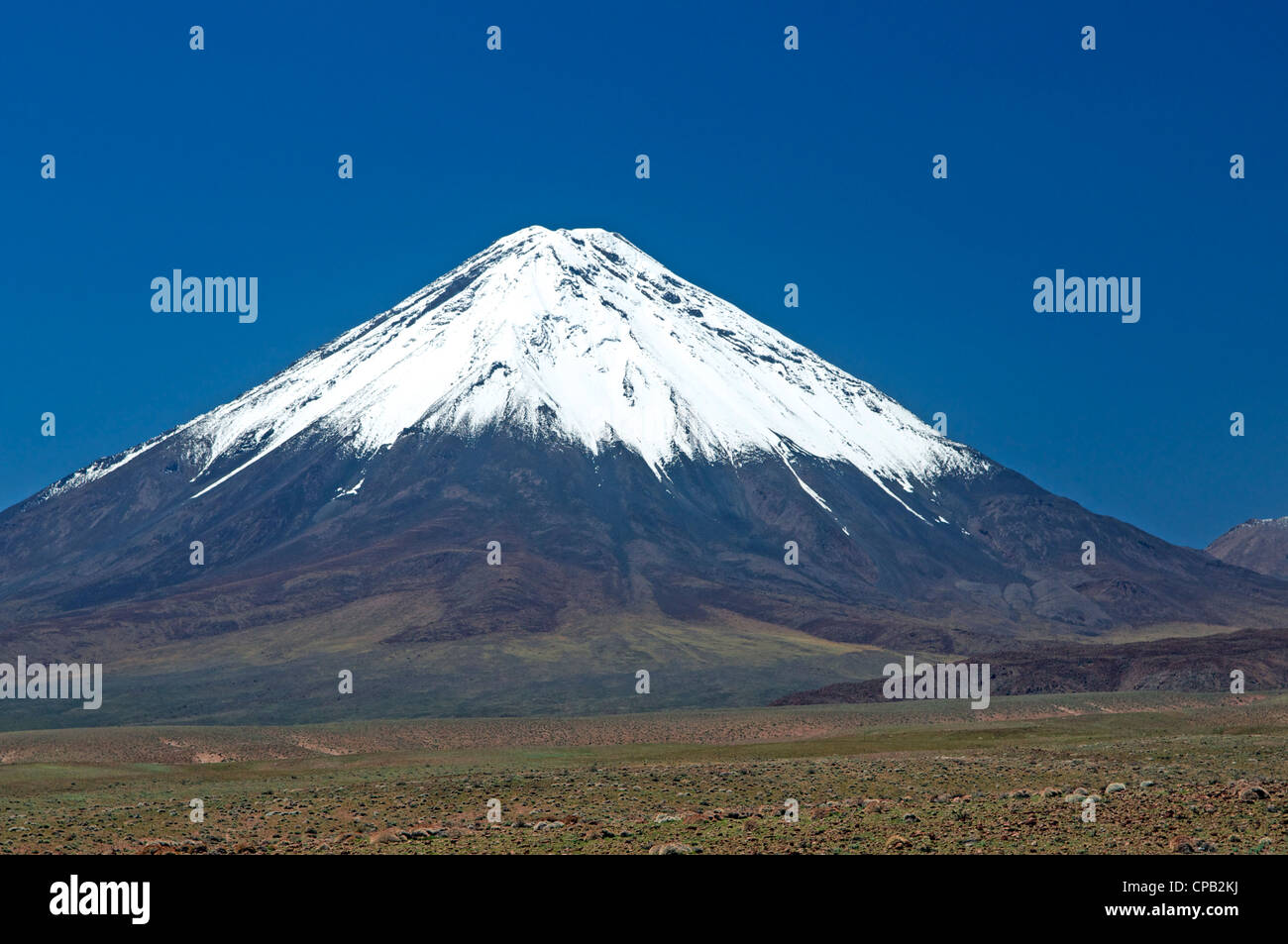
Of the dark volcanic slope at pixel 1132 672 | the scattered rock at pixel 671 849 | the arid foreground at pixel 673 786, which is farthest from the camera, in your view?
the dark volcanic slope at pixel 1132 672

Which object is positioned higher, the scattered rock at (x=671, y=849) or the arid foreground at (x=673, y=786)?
the scattered rock at (x=671, y=849)

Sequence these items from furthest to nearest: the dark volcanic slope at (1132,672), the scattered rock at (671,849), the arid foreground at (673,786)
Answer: the dark volcanic slope at (1132,672) < the arid foreground at (673,786) < the scattered rock at (671,849)

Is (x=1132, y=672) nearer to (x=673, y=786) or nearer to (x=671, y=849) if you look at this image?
(x=673, y=786)

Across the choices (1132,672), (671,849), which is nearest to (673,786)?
(671,849)

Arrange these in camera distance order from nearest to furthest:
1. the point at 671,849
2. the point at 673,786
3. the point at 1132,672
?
the point at 671,849 → the point at 673,786 → the point at 1132,672

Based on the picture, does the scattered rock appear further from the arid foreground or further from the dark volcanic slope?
the dark volcanic slope

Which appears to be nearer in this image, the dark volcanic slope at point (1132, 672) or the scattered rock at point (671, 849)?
the scattered rock at point (671, 849)

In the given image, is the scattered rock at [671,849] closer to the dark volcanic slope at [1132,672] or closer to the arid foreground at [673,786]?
the arid foreground at [673,786]

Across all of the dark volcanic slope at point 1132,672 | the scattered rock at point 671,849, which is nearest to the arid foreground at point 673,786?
the scattered rock at point 671,849

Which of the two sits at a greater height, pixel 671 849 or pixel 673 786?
pixel 671 849

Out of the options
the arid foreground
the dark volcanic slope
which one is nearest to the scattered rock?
the arid foreground
